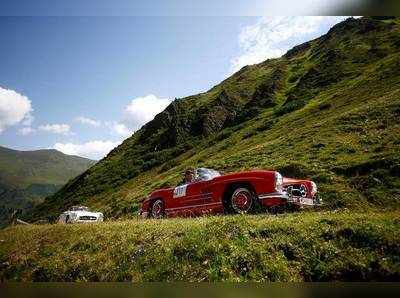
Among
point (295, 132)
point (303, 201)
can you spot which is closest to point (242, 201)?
point (303, 201)

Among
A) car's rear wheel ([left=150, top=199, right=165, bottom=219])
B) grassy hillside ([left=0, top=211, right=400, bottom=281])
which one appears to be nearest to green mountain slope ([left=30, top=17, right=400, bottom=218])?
car's rear wheel ([left=150, top=199, right=165, bottom=219])

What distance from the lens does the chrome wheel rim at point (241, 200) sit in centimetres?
1232

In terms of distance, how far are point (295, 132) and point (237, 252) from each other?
2843 cm

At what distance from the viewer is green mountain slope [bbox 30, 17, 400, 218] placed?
1997 centimetres

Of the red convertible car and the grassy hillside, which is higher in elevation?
the red convertible car

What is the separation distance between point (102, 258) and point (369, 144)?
17.4 metres

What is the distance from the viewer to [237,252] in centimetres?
846

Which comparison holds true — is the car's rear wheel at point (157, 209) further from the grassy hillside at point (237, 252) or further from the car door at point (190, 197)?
the grassy hillside at point (237, 252)

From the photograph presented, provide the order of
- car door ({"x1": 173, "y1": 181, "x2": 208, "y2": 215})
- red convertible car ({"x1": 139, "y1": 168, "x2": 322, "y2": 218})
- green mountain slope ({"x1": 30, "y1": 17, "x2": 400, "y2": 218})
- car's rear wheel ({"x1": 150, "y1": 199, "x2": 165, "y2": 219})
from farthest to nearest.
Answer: green mountain slope ({"x1": 30, "y1": 17, "x2": 400, "y2": 218}), car's rear wheel ({"x1": 150, "y1": 199, "x2": 165, "y2": 219}), car door ({"x1": 173, "y1": 181, "x2": 208, "y2": 215}), red convertible car ({"x1": 139, "y1": 168, "x2": 322, "y2": 218})

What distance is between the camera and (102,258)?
1009 centimetres

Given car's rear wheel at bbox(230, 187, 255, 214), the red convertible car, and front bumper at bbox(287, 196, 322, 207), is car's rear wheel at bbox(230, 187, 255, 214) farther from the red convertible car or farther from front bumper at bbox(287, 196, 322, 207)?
front bumper at bbox(287, 196, 322, 207)

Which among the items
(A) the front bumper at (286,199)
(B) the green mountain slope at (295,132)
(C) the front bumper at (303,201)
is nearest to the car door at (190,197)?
(A) the front bumper at (286,199)

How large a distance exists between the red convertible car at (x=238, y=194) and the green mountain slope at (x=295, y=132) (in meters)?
3.73

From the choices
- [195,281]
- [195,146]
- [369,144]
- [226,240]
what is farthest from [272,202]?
[195,146]
